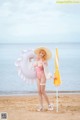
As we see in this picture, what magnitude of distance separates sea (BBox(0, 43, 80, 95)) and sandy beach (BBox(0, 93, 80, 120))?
0.25ft

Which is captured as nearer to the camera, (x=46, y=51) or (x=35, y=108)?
(x=46, y=51)

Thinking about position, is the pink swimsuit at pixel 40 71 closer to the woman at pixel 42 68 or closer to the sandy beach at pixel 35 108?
the woman at pixel 42 68

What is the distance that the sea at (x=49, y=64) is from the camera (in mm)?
2201

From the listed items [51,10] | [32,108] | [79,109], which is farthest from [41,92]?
[51,10]

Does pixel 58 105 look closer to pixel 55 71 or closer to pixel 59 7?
pixel 55 71

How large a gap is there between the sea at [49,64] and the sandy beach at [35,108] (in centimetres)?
8

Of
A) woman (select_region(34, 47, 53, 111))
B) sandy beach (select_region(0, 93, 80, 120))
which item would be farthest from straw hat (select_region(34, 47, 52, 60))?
sandy beach (select_region(0, 93, 80, 120))

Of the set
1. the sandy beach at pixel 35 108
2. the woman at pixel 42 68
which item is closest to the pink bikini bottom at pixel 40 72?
the woman at pixel 42 68

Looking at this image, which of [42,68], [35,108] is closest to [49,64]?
[42,68]

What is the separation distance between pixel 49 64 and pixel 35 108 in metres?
0.28

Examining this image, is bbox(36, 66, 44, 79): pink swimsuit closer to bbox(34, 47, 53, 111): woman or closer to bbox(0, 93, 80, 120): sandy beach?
bbox(34, 47, 53, 111): woman

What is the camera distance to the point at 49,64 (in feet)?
7.41

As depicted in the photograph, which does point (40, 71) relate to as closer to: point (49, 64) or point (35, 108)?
point (49, 64)

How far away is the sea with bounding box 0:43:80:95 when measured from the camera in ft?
7.22
